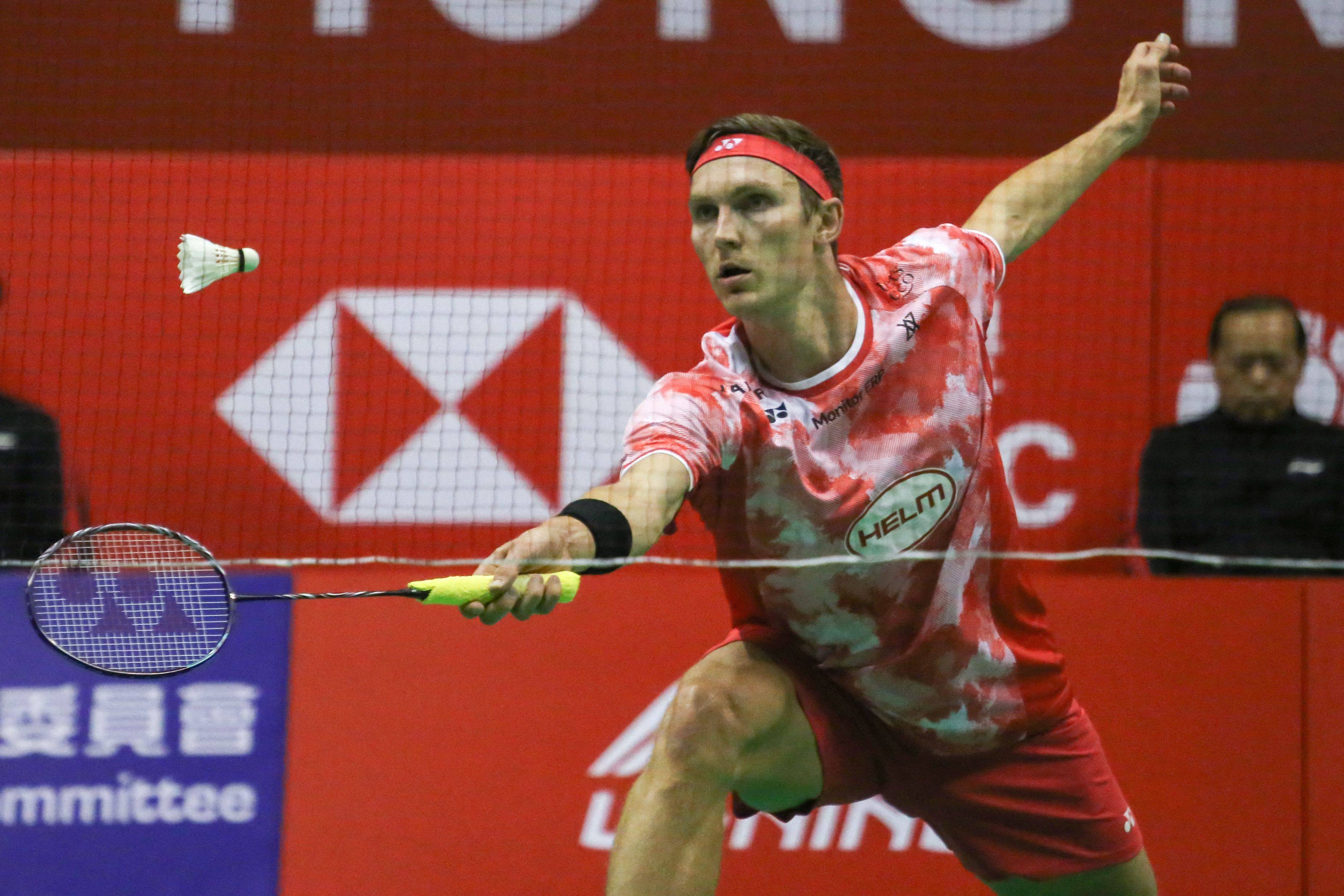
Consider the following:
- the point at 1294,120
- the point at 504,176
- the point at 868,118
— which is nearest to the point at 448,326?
the point at 504,176

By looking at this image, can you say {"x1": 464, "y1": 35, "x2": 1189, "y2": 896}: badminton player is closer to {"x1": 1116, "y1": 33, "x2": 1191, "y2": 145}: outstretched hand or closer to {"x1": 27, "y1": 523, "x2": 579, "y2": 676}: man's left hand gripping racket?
{"x1": 1116, "y1": 33, "x2": 1191, "y2": 145}: outstretched hand

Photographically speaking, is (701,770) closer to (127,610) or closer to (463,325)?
(127,610)

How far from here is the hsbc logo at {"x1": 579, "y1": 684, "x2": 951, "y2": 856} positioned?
503 centimetres

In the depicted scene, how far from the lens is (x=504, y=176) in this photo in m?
5.64

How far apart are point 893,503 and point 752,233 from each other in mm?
654

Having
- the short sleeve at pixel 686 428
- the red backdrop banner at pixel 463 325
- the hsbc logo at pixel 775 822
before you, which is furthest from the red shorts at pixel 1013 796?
the red backdrop banner at pixel 463 325

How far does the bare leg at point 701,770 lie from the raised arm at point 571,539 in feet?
1.28

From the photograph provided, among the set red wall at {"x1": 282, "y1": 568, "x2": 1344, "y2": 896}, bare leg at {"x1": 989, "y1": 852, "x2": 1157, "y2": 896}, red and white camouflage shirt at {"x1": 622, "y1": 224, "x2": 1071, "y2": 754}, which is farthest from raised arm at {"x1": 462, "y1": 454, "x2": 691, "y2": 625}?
red wall at {"x1": 282, "y1": 568, "x2": 1344, "y2": 896}

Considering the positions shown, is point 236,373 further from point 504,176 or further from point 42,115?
point 42,115

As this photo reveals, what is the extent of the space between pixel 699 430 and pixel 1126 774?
2.55m

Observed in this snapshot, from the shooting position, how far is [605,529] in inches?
113

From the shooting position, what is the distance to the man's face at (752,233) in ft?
11.1

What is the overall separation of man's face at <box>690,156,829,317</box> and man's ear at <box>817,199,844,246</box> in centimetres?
1

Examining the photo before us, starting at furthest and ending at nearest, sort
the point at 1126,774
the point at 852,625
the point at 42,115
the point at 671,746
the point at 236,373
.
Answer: the point at 42,115
the point at 236,373
the point at 1126,774
the point at 852,625
the point at 671,746
